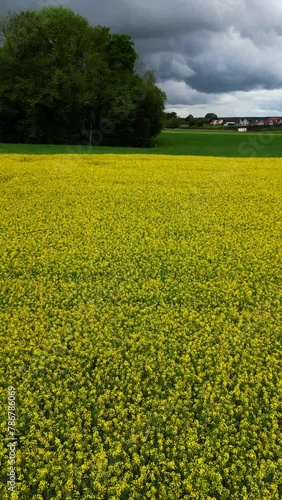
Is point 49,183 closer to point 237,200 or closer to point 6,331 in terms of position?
point 237,200

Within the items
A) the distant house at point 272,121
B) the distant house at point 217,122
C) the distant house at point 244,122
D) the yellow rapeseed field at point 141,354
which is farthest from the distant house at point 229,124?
the yellow rapeseed field at point 141,354

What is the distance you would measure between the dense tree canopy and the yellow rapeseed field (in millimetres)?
34748

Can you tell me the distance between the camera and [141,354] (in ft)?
23.1

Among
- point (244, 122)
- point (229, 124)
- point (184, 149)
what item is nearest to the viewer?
point (184, 149)

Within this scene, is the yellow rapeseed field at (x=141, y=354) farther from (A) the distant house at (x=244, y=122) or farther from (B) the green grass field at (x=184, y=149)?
(A) the distant house at (x=244, y=122)

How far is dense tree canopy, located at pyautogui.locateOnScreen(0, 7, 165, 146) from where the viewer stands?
4562 cm

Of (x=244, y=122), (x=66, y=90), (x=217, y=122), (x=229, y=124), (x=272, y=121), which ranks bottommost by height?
(x=66, y=90)

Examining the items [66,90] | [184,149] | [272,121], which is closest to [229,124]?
[272,121]

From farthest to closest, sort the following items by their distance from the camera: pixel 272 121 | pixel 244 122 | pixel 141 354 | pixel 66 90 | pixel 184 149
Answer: pixel 244 122 < pixel 272 121 < pixel 184 149 < pixel 66 90 < pixel 141 354

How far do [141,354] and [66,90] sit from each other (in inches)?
1674

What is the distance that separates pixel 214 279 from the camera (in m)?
9.76

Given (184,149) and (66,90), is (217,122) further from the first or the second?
(66,90)

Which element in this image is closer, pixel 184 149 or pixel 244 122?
pixel 184 149

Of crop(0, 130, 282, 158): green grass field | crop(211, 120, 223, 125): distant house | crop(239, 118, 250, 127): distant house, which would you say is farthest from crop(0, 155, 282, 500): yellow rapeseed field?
crop(211, 120, 223, 125): distant house
